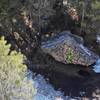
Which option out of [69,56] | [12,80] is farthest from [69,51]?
[12,80]

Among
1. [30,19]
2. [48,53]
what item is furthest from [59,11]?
[48,53]

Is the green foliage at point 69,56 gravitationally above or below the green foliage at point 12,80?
below

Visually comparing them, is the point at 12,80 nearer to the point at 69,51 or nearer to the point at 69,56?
the point at 69,56

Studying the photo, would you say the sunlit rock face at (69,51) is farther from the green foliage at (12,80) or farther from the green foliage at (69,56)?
the green foliage at (12,80)

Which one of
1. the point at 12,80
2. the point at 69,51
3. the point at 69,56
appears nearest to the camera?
the point at 12,80

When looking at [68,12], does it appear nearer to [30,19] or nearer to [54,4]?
[54,4]

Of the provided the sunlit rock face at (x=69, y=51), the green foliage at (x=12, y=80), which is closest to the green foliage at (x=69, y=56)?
the sunlit rock face at (x=69, y=51)
